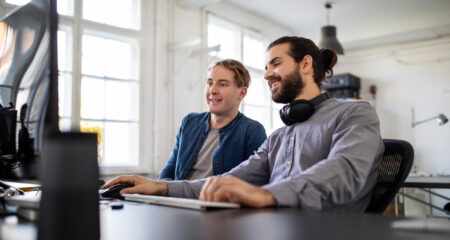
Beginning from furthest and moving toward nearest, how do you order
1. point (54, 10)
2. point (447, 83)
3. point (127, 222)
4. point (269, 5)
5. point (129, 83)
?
point (447, 83) → point (269, 5) → point (129, 83) → point (127, 222) → point (54, 10)

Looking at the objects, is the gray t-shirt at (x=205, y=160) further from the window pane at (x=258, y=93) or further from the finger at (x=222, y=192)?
the window pane at (x=258, y=93)

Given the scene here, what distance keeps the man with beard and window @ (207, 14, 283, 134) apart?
13.2 feet

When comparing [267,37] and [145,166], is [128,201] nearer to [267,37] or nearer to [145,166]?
[145,166]

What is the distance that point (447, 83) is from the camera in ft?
21.6

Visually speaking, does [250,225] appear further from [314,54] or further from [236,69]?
[236,69]

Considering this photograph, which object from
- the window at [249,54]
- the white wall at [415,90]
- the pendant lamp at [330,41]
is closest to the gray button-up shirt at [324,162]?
the pendant lamp at [330,41]

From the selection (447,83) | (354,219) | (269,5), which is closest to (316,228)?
(354,219)

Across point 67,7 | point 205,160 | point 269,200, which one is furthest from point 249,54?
point 269,200

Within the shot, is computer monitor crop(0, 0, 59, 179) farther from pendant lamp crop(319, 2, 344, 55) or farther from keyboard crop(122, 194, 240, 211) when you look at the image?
pendant lamp crop(319, 2, 344, 55)

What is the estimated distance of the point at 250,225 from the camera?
0.63m

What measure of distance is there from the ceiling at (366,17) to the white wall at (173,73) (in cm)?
104

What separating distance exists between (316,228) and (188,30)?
15.6 ft

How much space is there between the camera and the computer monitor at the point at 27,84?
0.57 m

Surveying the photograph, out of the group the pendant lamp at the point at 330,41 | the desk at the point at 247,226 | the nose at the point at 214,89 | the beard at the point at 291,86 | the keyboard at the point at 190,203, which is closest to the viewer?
the desk at the point at 247,226
